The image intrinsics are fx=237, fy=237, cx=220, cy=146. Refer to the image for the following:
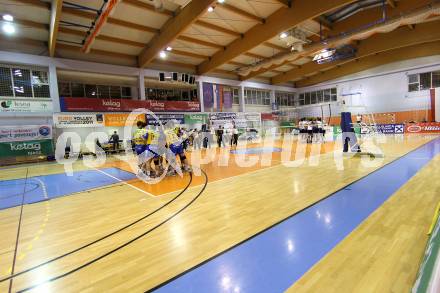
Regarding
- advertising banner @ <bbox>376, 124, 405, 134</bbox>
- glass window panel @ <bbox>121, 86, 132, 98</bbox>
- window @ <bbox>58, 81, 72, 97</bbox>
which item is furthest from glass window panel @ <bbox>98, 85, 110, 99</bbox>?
advertising banner @ <bbox>376, 124, 405, 134</bbox>

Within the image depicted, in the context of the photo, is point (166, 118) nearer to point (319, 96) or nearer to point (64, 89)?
point (64, 89)

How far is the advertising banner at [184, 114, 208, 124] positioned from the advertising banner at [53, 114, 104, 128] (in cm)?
700

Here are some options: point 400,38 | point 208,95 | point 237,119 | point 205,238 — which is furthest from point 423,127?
point 205,238

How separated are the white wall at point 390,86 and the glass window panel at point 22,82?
26362 millimetres

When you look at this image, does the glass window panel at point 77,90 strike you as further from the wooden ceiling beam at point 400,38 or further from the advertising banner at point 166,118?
the wooden ceiling beam at point 400,38

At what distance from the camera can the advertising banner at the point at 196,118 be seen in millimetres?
21125

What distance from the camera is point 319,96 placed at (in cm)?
3069

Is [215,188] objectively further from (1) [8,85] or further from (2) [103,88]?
(2) [103,88]

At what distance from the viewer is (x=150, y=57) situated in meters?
16.7

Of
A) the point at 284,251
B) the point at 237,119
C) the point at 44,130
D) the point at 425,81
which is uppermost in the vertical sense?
the point at 425,81

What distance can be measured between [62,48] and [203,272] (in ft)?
58.9

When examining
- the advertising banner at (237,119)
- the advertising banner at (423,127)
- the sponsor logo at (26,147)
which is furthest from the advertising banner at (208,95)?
the advertising banner at (423,127)

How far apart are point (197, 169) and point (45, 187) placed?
184 inches

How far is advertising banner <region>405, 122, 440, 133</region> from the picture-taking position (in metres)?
18.3
